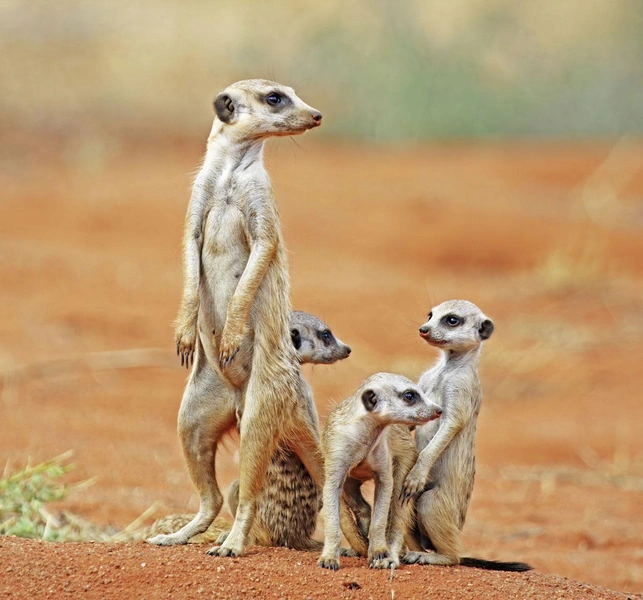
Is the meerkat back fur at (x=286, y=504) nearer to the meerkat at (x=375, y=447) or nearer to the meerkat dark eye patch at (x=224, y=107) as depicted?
the meerkat at (x=375, y=447)

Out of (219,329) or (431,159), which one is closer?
(219,329)

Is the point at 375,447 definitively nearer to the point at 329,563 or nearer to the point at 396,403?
the point at 396,403

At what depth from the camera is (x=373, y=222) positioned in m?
18.2

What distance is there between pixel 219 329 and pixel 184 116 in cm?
2031

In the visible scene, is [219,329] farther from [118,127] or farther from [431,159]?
[118,127]

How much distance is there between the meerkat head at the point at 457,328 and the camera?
5.61 meters

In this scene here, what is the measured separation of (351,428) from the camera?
502 cm

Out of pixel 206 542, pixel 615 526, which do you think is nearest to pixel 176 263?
pixel 615 526

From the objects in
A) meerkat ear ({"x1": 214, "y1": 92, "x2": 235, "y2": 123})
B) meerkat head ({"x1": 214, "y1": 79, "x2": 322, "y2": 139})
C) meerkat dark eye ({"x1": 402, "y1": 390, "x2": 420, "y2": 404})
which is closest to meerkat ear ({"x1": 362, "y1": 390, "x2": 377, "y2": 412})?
meerkat dark eye ({"x1": 402, "y1": 390, "x2": 420, "y2": 404})

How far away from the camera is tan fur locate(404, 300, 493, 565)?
17.3 feet

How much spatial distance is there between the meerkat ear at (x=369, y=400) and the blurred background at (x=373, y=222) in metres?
2.20

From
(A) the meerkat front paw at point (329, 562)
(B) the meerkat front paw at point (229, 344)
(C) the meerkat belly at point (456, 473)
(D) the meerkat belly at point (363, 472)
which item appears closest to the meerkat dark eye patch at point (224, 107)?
(B) the meerkat front paw at point (229, 344)

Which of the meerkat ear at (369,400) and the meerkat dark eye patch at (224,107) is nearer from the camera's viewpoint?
the meerkat ear at (369,400)

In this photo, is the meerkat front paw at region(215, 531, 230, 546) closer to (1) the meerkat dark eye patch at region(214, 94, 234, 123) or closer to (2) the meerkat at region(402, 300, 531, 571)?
(2) the meerkat at region(402, 300, 531, 571)
